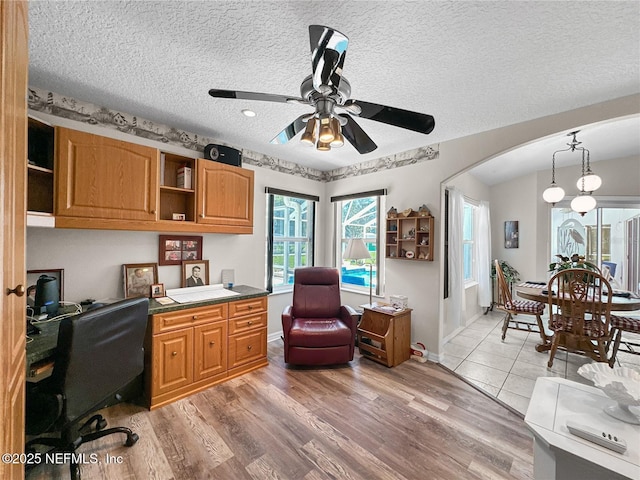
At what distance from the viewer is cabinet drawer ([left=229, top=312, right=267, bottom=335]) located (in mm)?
2646

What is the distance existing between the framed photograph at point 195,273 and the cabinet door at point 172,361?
0.67 m

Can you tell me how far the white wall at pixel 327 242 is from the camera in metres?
2.14

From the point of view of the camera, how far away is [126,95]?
6.95ft

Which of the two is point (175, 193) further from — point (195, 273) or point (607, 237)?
point (607, 237)

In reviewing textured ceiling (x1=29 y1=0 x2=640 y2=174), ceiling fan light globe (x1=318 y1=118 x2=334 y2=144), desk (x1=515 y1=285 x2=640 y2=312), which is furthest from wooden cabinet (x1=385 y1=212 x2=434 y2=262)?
ceiling fan light globe (x1=318 y1=118 x2=334 y2=144)

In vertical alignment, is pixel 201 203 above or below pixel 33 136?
below

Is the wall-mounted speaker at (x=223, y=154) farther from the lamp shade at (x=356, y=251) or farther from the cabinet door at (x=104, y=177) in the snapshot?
the lamp shade at (x=356, y=251)

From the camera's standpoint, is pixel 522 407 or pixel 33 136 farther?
pixel 522 407

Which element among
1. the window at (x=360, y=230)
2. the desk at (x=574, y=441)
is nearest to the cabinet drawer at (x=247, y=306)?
the window at (x=360, y=230)

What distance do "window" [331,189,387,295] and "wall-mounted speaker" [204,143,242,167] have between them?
5.67 ft

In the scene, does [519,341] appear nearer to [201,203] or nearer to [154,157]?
[201,203]

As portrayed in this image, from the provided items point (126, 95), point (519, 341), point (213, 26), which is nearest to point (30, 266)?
point (126, 95)

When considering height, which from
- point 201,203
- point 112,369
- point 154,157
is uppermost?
point 154,157

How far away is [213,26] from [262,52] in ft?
0.94
